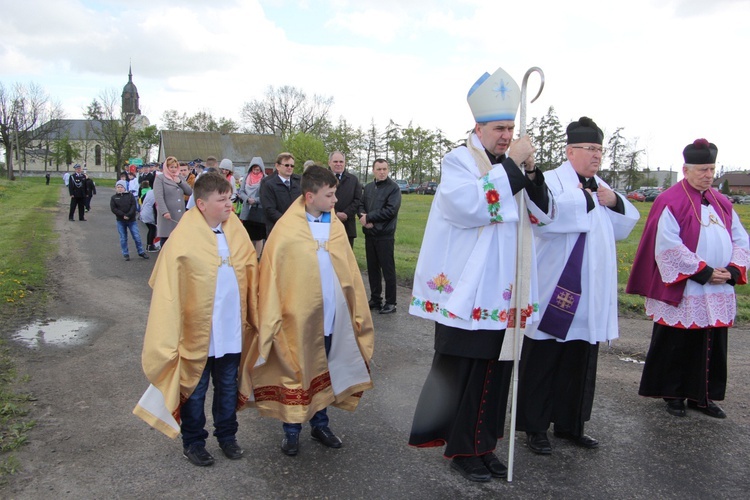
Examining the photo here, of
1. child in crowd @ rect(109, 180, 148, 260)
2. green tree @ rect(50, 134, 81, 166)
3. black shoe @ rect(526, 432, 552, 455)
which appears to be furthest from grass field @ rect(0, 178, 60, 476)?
green tree @ rect(50, 134, 81, 166)

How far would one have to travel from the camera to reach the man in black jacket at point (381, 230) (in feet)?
26.6

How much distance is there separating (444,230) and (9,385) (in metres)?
3.85

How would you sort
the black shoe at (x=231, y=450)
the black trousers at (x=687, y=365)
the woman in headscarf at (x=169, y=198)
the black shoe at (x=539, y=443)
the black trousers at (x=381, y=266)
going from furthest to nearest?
the woman in headscarf at (x=169, y=198) → the black trousers at (x=381, y=266) → the black trousers at (x=687, y=365) → the black shoe at (x=539, y=443) → the black shoe at (x=231, y=450)

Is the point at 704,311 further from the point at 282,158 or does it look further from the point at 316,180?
the point at 282,158

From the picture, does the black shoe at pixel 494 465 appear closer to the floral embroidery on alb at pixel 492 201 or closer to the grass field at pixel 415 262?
the floral embroidery on alb at pixel 492 201

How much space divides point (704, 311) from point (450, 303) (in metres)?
2.53

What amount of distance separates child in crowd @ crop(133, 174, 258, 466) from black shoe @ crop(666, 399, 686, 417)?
3.30m

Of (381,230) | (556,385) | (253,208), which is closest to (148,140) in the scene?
(253,208)

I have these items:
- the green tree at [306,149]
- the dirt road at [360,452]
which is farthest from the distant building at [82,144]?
the dirt road at [360,452]

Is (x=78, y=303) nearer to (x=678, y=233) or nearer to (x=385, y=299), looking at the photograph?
(x=385, y=299)

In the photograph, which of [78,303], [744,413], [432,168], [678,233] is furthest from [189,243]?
[432,168]

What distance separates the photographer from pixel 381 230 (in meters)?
8.18

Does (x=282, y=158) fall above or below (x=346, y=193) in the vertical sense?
above

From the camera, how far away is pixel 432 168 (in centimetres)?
6359
